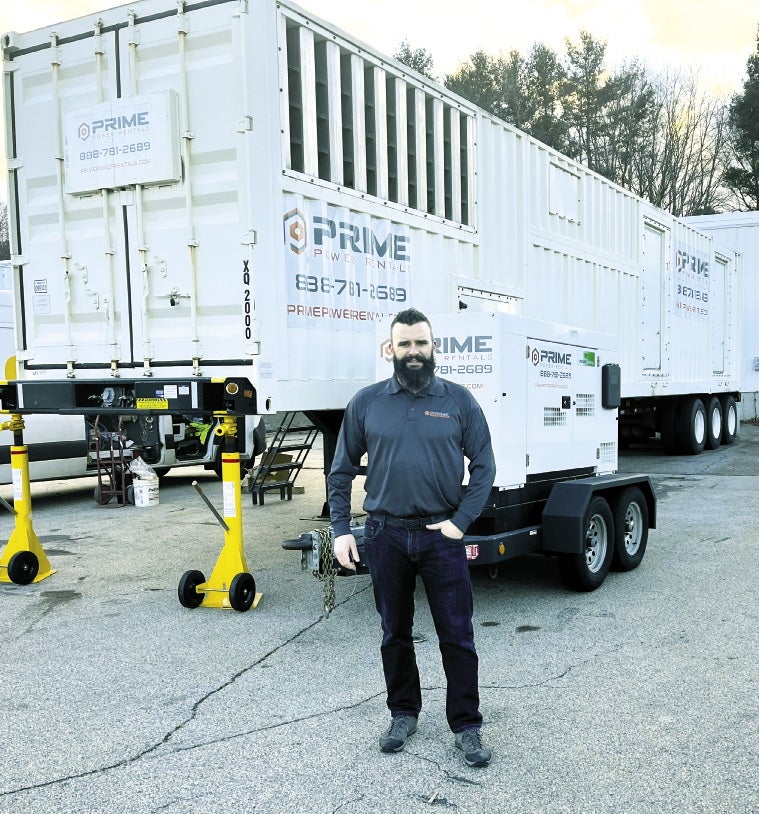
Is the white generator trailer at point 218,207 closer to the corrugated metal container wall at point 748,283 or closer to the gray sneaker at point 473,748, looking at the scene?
the gray sneaker at point 473,748

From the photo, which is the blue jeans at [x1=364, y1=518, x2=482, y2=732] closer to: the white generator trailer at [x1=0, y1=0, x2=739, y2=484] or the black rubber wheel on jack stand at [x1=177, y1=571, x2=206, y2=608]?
the white generator trailer at [x1=0, y1=0, x2=739, y2=484]

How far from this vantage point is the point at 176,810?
3.14 meters

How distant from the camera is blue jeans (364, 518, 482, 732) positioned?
3539 millimetres

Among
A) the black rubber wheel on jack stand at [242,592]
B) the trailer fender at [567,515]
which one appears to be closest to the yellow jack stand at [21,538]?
the black rubber wheel on jack stand at [242,592]

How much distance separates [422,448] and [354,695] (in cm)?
153

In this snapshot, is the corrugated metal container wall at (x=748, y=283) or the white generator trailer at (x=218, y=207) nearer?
the white generator trailer at (x=218, y=207)

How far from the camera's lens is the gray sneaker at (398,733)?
141 inches

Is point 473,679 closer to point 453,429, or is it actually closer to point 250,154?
point 453,429

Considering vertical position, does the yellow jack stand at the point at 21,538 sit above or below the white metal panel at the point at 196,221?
below

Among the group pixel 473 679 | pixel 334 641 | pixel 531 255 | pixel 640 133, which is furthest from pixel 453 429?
pixel 640 133

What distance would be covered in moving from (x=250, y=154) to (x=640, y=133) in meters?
34.6

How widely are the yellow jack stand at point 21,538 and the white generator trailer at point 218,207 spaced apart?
0.43 metres

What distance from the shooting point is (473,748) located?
11.4ft

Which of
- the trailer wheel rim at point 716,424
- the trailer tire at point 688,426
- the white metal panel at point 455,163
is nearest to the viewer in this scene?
the white metal panel at point 455,163
